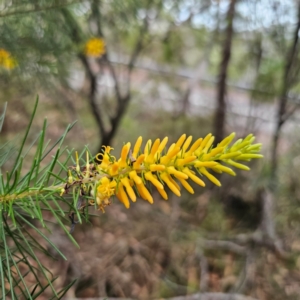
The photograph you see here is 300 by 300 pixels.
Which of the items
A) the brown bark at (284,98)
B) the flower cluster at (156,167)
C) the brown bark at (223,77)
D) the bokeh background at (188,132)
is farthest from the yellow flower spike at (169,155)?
the brown bark at (223,77)

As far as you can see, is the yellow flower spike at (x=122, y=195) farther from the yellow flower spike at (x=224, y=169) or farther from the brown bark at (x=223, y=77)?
the brown bark at (x=223, y=77)

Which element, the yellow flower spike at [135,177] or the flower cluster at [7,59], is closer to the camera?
the yellow flower spike at [135,177]

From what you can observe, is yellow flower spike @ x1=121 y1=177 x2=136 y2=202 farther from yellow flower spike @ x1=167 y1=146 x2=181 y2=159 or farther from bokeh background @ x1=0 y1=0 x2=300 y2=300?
bokeh background @ x1=0 y1=0 x2=300 y2=300

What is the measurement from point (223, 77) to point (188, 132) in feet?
1.25

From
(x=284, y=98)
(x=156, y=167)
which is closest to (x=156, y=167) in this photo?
(x=156, y=167)

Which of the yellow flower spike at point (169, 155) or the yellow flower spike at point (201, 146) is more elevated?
the yellow flower spike at point (201, 146)

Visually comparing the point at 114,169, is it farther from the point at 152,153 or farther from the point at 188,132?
the point at 188,132

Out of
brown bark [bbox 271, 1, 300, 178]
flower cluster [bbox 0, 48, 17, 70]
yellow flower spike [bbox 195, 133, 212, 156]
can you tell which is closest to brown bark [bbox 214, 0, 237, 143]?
brown bark [bbox 271, 1, 300, 178]

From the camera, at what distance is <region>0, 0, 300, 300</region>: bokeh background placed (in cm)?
104

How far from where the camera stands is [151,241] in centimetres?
137

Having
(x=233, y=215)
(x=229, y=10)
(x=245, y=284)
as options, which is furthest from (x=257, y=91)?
(x=245, y=284)

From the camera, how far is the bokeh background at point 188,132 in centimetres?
104

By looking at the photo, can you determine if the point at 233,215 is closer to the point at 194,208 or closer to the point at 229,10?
the point at 194,208

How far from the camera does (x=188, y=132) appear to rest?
1.71m
